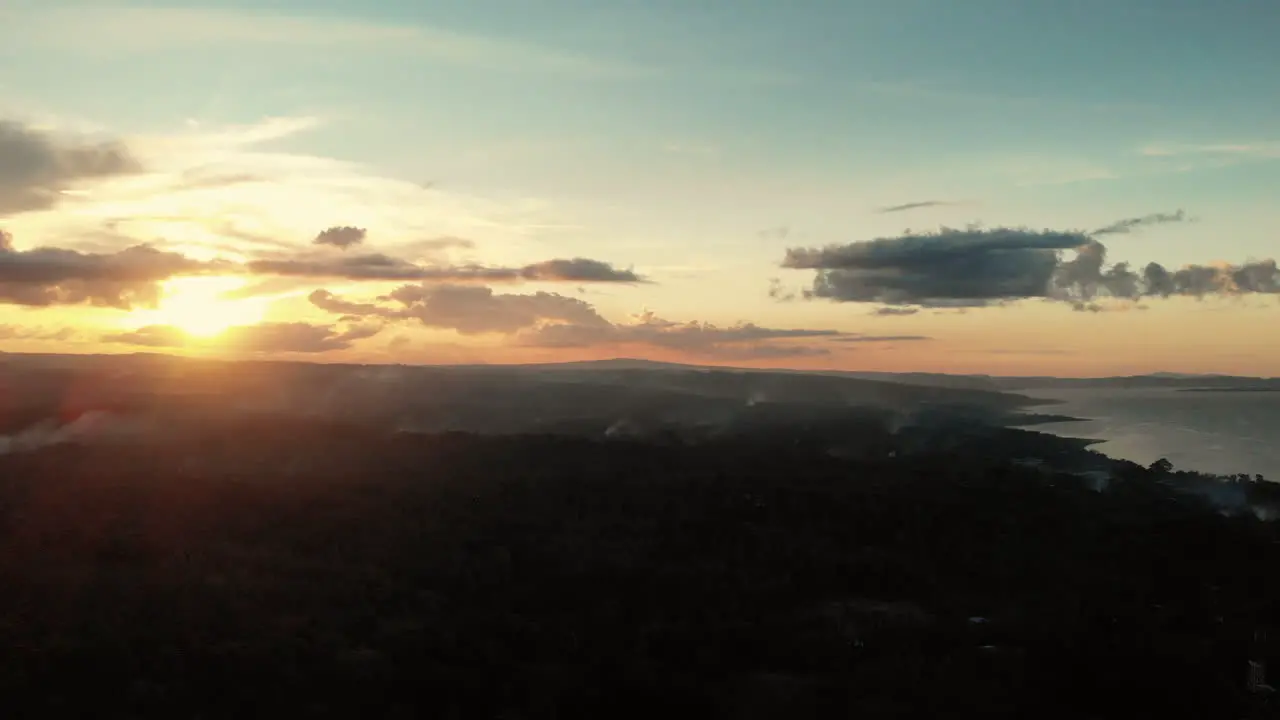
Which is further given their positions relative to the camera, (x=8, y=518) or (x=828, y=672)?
(x=8, y=518)

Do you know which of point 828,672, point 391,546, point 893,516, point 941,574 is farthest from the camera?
point 893,516

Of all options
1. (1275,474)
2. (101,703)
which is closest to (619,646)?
(101,703)

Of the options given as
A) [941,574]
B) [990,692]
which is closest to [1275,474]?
[941,574]

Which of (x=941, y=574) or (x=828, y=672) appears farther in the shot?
(x=941, y=574)

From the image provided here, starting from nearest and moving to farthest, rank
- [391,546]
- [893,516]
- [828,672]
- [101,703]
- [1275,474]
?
[101,703]
[828,672]
[391,546]
[893,516]
[1275,474]

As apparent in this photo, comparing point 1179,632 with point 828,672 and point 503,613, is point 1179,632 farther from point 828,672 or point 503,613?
point 503,613

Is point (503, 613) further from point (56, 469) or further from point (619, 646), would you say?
point (56, 469)
